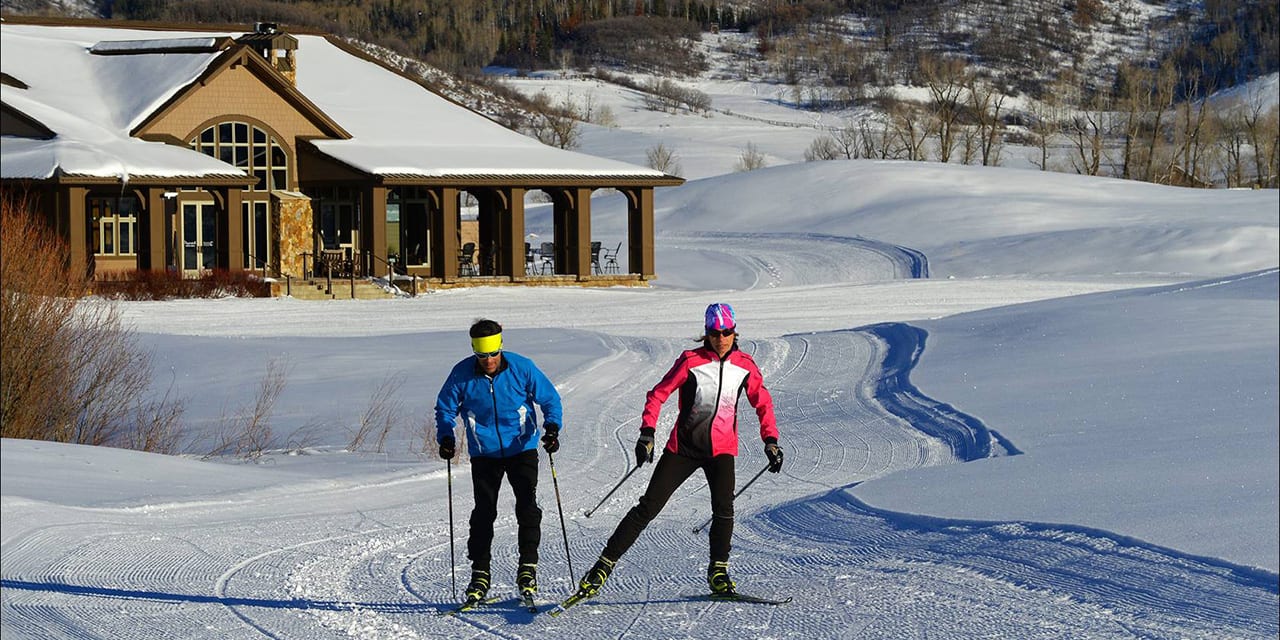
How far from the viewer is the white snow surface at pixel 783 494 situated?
330 inches

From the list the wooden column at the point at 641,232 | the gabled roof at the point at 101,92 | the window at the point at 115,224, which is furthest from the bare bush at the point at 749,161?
the window at the point at 115,224

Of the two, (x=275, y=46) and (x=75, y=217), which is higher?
(x=275, y=46)

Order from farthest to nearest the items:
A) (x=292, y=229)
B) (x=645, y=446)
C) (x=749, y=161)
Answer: (x=749, y=161) → (x=292, y=229) → (x=645, y=446)

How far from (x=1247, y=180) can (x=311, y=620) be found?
8719cm

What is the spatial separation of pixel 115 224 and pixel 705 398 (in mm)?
28666

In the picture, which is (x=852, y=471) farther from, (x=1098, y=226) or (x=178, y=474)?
(x=1098, y=226)

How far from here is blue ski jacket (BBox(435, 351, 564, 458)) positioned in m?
8.37

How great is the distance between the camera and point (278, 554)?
1014 centimetres

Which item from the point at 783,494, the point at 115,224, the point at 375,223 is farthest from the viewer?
the point at 375,223

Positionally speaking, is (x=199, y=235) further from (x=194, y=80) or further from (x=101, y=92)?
(x=101, y=92)

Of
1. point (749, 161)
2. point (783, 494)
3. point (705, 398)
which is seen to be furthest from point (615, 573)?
point (749, 161)

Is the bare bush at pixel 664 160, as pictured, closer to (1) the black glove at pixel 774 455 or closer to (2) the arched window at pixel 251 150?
(2) the arched window at pixel 251 150

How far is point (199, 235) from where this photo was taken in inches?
1412

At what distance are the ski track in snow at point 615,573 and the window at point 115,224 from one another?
22923 mm
